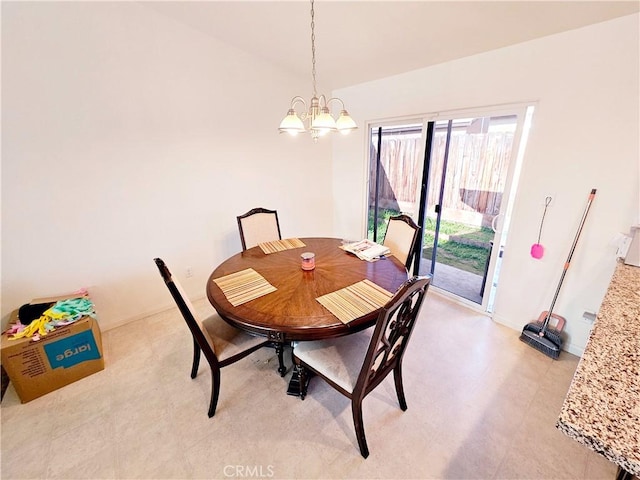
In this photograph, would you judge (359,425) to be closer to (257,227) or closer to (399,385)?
(399,385)

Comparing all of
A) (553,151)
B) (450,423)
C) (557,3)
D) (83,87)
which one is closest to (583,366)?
(450,423)

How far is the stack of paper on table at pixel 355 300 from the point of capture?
135cm

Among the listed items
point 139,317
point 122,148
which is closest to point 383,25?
point 122,148

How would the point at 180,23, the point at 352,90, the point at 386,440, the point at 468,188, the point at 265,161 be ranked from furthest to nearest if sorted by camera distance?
the point at 352,90, the point at 265,161, the point at 468,188, the point at 180,23, the point at 386,440

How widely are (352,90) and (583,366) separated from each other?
3.44 metres

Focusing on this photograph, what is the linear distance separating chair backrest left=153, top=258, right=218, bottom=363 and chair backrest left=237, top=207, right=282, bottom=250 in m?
1.14

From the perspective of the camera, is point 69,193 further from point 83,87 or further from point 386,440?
point 386,440

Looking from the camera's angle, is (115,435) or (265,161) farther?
(265,161)

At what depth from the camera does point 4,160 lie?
70.2 inches

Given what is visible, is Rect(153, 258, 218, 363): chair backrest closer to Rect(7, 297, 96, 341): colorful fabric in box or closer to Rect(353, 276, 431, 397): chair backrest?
Rect(353, 276, 431, 397): chair backrest

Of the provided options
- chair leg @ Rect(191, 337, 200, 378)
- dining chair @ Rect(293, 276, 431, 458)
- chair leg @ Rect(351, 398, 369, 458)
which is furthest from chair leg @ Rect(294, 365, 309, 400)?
chair leg @ Rect(191, 337, 200, 378)

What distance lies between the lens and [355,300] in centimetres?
145

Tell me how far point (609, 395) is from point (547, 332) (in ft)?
5.82

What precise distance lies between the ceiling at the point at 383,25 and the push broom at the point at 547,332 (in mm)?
1354
